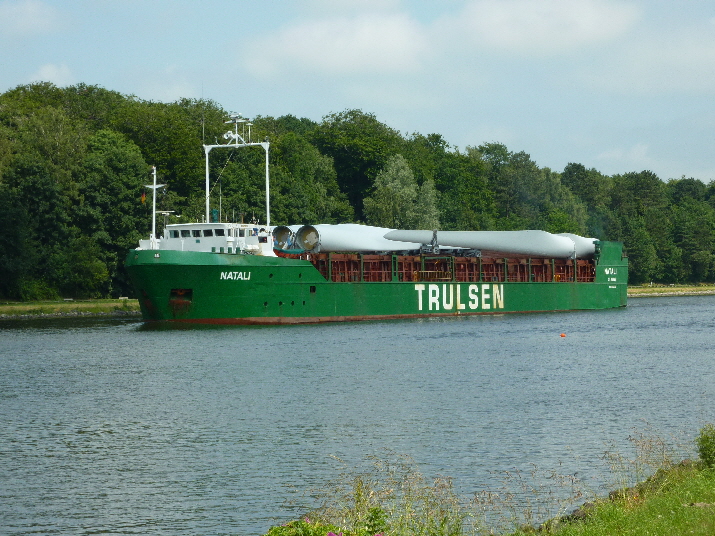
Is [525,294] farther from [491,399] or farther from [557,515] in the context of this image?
[557,515]

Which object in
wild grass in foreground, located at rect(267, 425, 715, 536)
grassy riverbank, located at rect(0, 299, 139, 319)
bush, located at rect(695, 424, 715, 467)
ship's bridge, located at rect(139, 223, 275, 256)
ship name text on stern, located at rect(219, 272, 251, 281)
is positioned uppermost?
ship's bridge, located at rect(139, 223, 275, 256)

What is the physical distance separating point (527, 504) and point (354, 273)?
39.2 metres

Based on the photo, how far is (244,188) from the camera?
79.7 meters

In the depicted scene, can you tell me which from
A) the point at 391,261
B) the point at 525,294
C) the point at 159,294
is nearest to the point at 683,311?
the point at 525,294

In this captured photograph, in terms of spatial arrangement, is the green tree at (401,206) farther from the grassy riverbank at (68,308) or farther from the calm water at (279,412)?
the calm water at (279,412)

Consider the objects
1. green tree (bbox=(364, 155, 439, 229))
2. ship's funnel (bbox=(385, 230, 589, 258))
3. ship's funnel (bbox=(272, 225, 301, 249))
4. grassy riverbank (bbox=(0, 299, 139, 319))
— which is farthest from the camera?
green tree (bbox=(364, 155, 439, 229))

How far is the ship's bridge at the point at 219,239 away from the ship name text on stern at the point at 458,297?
442 inches

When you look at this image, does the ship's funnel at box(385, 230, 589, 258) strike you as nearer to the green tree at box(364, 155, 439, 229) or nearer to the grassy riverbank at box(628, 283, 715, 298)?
the green tree at box(364, 155, 439, 229)

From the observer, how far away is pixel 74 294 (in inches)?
2667

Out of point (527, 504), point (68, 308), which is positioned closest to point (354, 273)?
point (68, 308)

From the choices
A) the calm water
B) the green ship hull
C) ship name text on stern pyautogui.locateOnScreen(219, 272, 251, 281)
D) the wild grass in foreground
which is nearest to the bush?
the wild grass in foreground

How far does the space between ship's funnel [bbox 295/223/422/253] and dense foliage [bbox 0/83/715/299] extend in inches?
200

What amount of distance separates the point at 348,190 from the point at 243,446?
90.7 meters

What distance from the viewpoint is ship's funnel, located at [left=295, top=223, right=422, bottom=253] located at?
164ft
